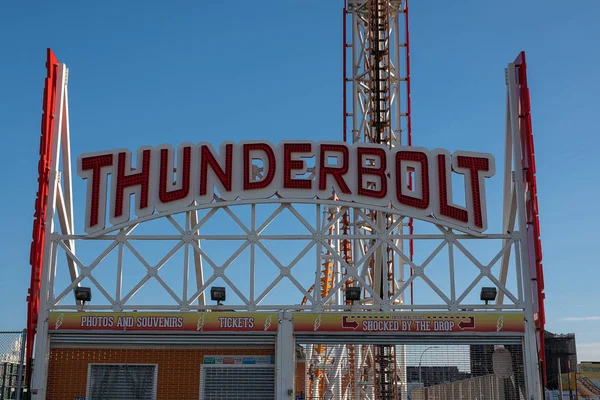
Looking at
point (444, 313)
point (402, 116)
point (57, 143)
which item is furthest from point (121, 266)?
point (402, 116)

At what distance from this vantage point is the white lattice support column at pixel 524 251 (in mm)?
20078

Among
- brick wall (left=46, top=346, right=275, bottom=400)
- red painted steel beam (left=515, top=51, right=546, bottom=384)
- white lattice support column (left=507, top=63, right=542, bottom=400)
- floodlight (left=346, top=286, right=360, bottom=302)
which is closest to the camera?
white lattice support column (left=507, top=63, right=542, bottom=400)

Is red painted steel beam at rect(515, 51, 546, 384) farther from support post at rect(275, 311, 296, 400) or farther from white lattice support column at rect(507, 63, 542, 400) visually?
support post at rect(275, 311, 296, 400)

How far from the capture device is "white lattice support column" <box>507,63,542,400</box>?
20078mm

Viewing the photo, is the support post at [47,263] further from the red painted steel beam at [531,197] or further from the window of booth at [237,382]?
the red painted steel beam at [531,197]

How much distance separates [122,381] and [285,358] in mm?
4315

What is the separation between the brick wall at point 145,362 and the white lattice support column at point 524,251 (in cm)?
655

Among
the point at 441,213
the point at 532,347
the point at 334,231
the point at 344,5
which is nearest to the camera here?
the point at 532,347

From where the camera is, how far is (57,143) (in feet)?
72.8

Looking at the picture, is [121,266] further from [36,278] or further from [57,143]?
[57,143]

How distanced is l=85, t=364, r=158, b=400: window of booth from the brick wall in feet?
0.43

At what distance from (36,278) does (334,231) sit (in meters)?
11.6

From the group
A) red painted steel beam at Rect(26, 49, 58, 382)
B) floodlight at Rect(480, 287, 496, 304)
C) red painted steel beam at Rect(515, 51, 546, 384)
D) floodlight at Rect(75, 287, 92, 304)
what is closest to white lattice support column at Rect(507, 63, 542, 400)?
red painted steel beam at Rect(515, 51, 546, 384)

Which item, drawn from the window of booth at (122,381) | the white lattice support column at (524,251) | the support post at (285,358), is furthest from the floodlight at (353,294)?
the window of booth at (122,381)
